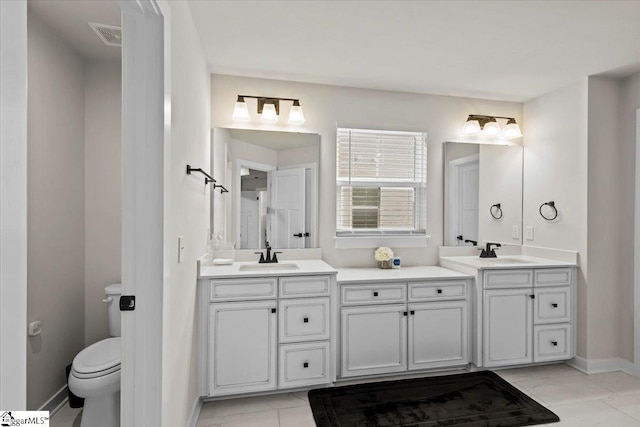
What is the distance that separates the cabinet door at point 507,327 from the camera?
2.92 m

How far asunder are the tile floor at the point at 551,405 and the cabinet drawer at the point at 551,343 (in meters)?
0.14

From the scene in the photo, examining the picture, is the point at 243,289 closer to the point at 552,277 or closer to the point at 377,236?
the point at 377,236

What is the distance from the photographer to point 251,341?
8.17 ft

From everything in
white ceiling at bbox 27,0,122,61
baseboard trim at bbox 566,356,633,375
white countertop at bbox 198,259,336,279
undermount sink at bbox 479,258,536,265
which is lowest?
baseboard trim at bbox 566,356,633,375

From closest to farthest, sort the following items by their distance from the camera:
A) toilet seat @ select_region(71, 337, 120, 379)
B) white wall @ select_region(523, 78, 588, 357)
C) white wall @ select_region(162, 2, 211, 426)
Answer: white wall @ select_region(162, 2, 211, 426)
toilet seat @ select_region(71, 337, 120, 379)
white wall @ select_region(523, 78, 588, 357)

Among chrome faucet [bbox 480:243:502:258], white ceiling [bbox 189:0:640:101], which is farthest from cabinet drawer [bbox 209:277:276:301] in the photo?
chrome faucet [bbox 480:243:502:258]

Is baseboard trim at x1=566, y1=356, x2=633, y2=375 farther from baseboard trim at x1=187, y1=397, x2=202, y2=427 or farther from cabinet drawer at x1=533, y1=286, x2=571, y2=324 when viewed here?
baseboard trim at x1=187, y1=397, x2=202, y2=427

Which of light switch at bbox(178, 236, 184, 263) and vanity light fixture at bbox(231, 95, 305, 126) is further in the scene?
vanity light fixture at bbox(231, 95, 305, 126)

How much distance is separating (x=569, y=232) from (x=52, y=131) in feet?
13.7

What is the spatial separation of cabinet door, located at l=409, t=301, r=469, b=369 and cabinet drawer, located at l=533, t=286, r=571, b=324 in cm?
68

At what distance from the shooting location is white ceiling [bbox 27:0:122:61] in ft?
6.82

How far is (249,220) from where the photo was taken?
3.03 metres

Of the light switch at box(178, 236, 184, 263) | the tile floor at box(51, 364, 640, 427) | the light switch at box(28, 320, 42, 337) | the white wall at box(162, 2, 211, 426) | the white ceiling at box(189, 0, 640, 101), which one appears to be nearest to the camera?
the white wall at box(162, 2, 211, 426)

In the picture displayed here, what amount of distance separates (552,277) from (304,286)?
219 cm
